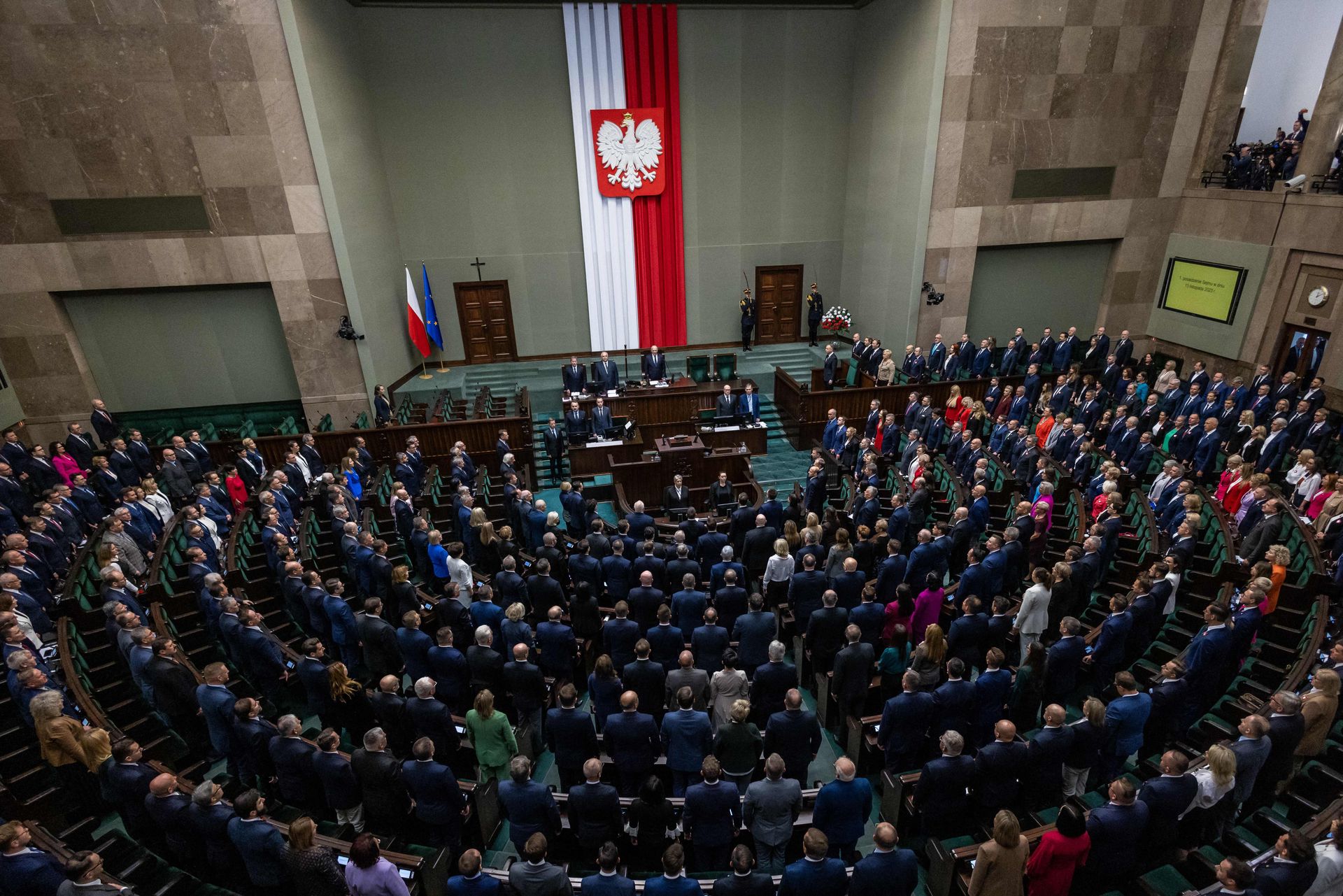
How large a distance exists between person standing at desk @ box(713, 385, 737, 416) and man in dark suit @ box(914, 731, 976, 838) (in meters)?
8.50

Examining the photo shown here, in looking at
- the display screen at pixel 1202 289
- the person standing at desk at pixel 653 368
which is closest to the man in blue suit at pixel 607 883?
the person standing at desk at pixel 653 368

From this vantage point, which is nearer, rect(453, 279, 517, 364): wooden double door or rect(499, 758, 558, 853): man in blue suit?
rect(499, 758, 558, 853): man in blue suit

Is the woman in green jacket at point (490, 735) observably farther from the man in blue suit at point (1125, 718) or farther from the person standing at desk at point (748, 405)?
the person standing at desk at point (748, 405)

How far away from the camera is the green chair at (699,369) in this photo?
1512cm

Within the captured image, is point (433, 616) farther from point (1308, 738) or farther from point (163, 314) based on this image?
point (163, 314)

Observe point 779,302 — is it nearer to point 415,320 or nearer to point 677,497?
point 415,320

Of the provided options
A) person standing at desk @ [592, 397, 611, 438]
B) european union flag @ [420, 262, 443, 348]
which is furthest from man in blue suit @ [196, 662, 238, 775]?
european union flag @ [420, 262, 443, 348]

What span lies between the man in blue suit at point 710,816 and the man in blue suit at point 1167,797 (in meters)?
2.52

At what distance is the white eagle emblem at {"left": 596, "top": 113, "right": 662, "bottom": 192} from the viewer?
16.2 meters

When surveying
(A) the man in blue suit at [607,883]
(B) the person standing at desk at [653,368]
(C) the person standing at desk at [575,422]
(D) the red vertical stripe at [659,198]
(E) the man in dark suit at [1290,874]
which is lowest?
(C) the person standing at desk at [575,422]

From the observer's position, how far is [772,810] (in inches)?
173

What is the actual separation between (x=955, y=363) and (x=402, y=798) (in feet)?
41.9

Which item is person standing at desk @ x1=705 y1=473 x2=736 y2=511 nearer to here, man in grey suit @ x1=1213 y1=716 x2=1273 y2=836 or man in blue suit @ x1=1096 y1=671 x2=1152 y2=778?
man in blue suit @ x1=1096 y1=671 x2=1152 y2=778

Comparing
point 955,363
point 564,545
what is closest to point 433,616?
point 564,545
